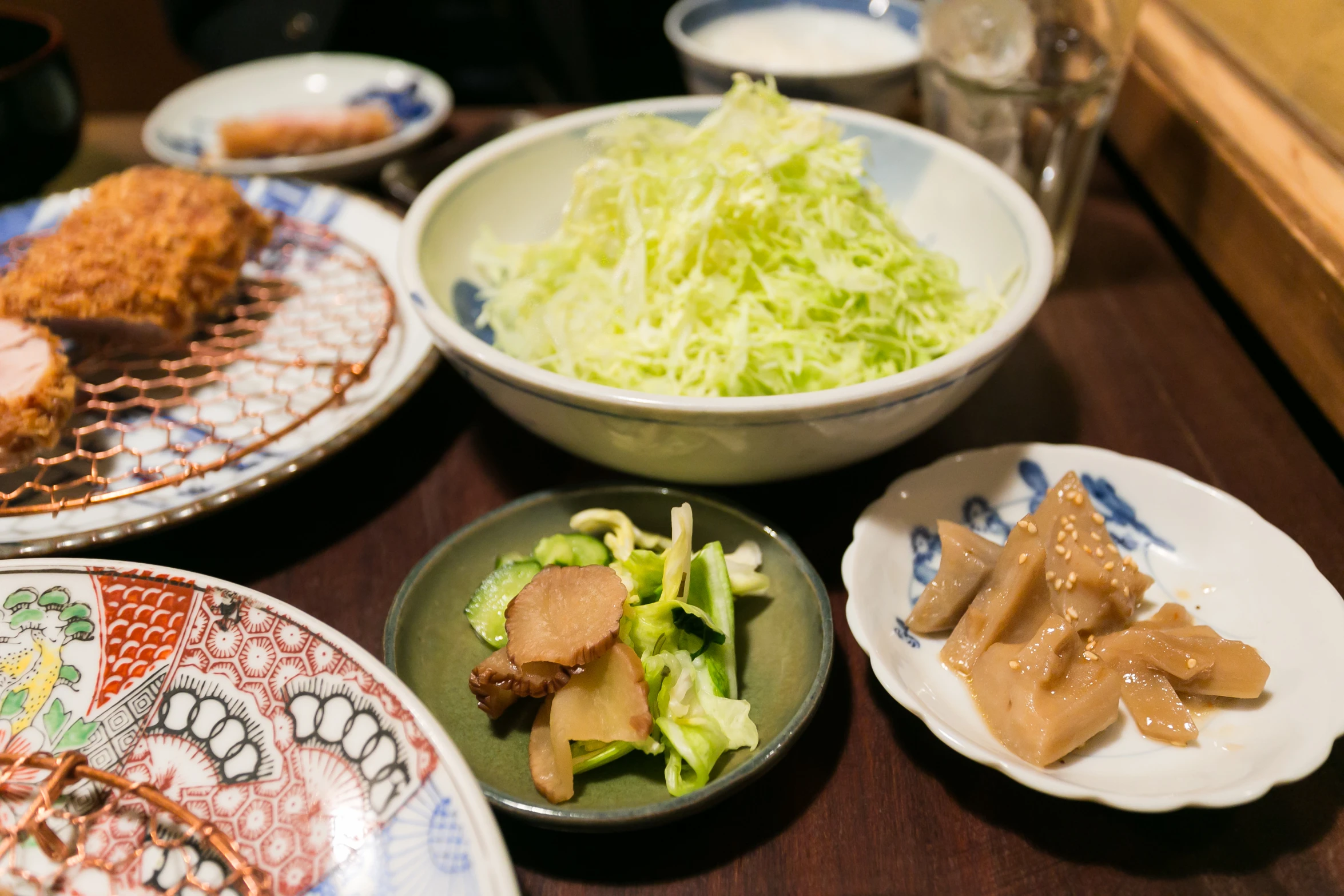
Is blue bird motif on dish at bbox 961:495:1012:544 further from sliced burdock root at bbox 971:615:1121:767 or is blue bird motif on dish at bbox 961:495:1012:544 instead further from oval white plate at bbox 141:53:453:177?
oval white plate at bbox 141:53:453:177

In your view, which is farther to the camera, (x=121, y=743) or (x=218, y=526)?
(x=218, y=526)

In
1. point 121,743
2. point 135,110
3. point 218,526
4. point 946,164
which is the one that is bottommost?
point 135,110

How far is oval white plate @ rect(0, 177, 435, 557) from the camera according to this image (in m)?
1.37

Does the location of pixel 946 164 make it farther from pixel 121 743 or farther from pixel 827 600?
pixel 121 743

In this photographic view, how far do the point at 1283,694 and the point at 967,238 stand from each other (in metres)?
1.10

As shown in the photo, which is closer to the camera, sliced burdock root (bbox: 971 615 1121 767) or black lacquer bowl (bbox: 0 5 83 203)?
sliced burdock root (bbox: 971 615 1121 767)

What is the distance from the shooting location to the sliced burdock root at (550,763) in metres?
1.04

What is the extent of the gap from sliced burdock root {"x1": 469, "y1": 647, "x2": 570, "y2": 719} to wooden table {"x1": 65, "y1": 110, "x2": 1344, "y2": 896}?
0.62 ft

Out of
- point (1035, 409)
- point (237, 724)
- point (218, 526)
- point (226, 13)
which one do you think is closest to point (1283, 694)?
point (1035, 409)

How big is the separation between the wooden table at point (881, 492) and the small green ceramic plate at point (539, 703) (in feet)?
0.29

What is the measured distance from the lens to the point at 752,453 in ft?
4.33

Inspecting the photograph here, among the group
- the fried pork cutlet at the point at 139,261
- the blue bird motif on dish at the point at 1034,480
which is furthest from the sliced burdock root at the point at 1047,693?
the fried pork cutlet at the point at 139,261

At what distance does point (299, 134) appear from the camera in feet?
9.14

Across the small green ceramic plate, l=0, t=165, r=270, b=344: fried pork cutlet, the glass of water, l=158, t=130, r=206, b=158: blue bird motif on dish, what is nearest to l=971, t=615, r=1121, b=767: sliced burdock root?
the small green ceramic plate
